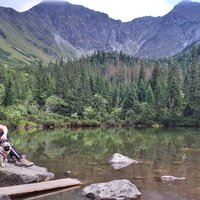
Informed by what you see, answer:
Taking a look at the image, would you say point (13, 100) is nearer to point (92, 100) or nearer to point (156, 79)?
point (92, 100)

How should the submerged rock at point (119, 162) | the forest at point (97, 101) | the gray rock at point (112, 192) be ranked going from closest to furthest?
the gray rock at point (112, 192) < the submerged rock at point (119, 162) < the forest at point (97, 101)

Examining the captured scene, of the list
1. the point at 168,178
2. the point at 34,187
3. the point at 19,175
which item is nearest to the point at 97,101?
the point at 168,178

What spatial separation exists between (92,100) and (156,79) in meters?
22.9

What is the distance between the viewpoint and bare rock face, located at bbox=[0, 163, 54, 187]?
17.1m

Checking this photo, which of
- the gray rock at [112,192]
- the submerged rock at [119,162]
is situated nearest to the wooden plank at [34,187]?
the gray rock at [112,192]

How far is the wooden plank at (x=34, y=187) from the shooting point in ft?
49.3

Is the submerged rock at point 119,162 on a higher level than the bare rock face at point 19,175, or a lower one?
lower

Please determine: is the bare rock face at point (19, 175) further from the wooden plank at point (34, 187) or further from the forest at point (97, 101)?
the forest at point (97, 101)

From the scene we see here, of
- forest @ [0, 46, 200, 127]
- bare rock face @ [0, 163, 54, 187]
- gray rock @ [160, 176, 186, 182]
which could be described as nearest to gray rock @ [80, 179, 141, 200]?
bare rock face @ [0, 163, 54, 187]

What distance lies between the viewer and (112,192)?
606 inches

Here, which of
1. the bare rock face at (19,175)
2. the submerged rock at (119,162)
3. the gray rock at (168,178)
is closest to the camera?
the bare rock face at (19,175)

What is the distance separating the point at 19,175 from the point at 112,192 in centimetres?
448

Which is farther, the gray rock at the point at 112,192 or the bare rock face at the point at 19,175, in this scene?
the bare rock face at the point at 19,175

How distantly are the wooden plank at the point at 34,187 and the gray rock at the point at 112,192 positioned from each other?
142 cm
